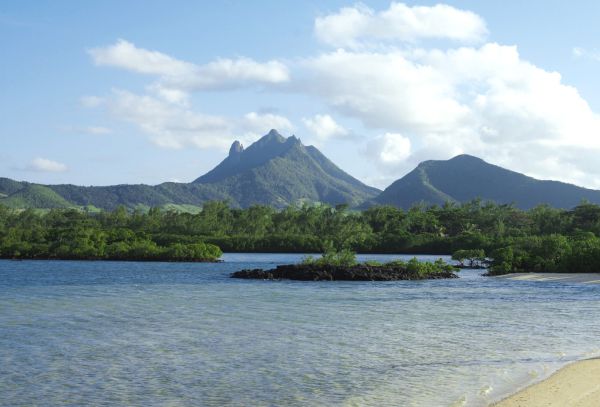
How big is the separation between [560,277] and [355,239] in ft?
299

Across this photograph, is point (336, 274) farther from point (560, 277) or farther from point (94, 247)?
point (94, 247)

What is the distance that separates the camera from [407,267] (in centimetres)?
8219

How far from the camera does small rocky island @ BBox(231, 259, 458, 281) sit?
78.4 m

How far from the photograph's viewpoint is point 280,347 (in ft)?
89.9

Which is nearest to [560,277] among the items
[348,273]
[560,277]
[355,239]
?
[560,277]

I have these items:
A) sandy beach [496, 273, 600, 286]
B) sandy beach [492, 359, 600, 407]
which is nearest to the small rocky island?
sandy beach [496, 273, 600, 286]

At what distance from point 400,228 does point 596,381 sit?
169 meters

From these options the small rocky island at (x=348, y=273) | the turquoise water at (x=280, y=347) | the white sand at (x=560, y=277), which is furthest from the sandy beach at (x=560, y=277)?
the turquoise water at (x=280, y=347)

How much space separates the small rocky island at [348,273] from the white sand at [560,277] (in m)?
8.37

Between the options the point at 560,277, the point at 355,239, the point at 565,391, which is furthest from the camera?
the point at 355,239

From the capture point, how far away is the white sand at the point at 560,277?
242 ft

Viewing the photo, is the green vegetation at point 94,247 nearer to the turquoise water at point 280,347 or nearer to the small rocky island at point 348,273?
the small rocky island at point 348,273

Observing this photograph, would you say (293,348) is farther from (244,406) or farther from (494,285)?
(494,285)

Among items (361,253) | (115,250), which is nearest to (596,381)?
(115,250)
